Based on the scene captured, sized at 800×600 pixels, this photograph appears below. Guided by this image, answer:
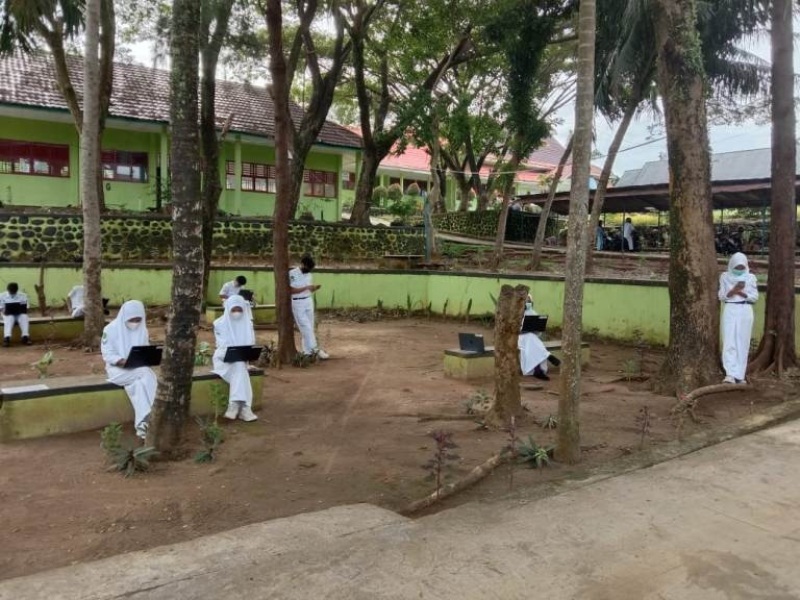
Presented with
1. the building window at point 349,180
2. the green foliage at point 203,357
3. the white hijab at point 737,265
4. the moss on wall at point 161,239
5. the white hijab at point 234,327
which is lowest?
the green foliage at point 203,357

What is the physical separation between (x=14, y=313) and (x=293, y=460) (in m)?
8.02

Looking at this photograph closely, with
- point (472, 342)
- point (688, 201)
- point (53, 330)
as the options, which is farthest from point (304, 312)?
point (688, 201)

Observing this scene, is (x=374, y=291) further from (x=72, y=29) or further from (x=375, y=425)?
(x=375, y=425)

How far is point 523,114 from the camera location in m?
16.4

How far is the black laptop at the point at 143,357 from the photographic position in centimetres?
614

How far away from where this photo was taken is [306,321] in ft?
34.9

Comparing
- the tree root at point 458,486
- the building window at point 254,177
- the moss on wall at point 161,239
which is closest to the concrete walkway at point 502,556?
the tree root at point 458,486

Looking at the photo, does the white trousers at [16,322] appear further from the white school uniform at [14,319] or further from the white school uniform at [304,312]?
the white school uniform at [304,312]

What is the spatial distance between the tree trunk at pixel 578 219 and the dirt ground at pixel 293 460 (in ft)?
2.27

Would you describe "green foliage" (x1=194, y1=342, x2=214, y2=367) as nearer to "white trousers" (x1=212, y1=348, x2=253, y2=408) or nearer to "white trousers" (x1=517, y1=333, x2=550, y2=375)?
"white trousers" (x1=212, y1=348, x2=253, y2=408)

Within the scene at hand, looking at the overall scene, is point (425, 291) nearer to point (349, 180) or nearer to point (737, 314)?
point (737, 314)

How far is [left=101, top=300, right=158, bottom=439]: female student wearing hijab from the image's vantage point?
6152 mm

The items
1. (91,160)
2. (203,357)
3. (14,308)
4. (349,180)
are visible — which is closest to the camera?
(203,357)

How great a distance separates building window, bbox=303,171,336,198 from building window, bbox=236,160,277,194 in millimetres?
1415
